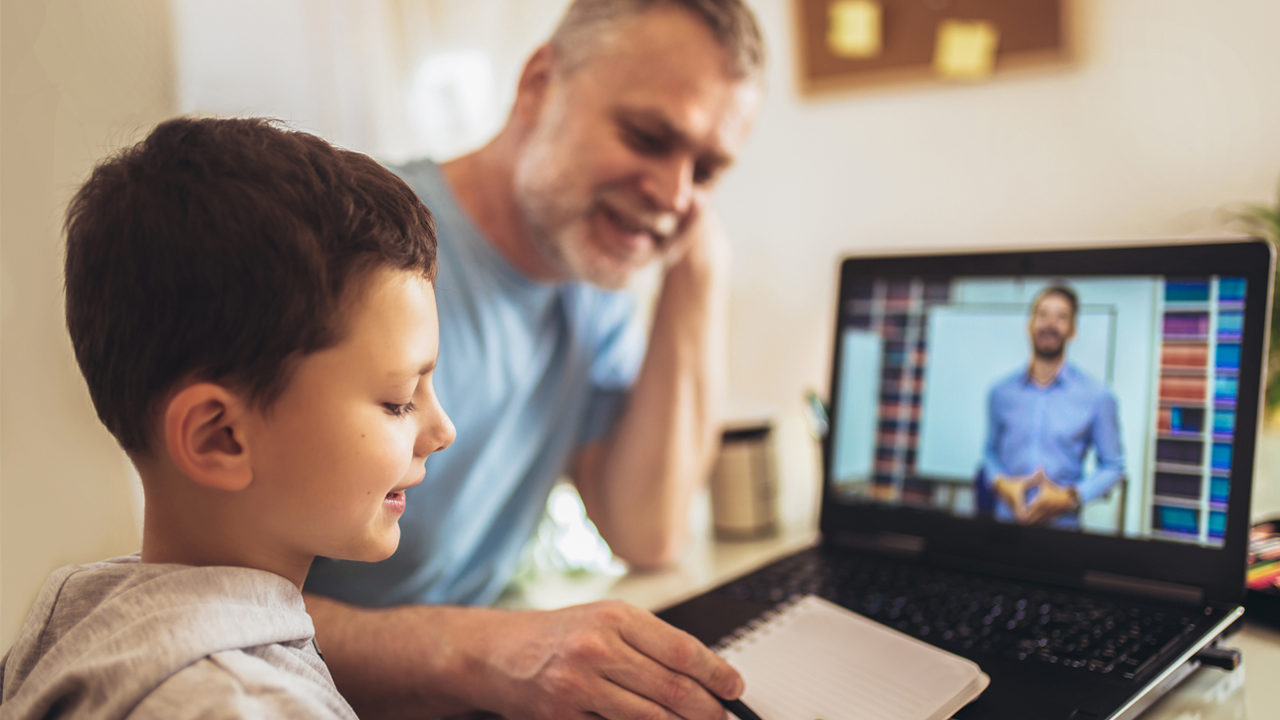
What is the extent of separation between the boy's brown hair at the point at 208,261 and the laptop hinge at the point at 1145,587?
26.7 inches

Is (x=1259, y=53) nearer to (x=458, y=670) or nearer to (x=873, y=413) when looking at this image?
(x=873, y=413)

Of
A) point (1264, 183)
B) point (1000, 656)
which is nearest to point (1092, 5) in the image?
point (1264, 183)

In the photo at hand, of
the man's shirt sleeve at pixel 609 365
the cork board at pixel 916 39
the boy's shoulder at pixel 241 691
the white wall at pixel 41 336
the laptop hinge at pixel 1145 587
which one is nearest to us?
the boy's shoulder at pixel 241 691

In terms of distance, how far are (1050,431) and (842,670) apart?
1.19ft

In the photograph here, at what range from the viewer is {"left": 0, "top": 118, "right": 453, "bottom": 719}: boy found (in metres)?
0.34

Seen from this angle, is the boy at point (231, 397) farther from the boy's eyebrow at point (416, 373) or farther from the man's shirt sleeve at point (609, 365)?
the man's shirt sleeve at point (609, 365)

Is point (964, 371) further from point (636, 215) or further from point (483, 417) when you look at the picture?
point (483, 417)

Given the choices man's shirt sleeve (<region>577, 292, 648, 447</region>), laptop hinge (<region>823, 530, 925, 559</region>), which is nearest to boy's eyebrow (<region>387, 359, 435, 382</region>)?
laptop hinge (<region>823, 530, 925, 559</region>)

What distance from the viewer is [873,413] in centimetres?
87

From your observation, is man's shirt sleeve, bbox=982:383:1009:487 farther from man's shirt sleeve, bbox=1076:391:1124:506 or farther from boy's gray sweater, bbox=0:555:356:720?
boy's gray sweater, bbox=0:555:356:720

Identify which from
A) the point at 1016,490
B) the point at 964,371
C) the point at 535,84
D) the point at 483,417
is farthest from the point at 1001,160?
the point at 483,417

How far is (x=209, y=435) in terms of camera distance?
36cm

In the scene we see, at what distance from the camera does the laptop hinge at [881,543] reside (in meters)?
0.81

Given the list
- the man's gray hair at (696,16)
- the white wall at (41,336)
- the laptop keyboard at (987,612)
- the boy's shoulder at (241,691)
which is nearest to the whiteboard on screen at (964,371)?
the laptop keyboard at (987,612)
